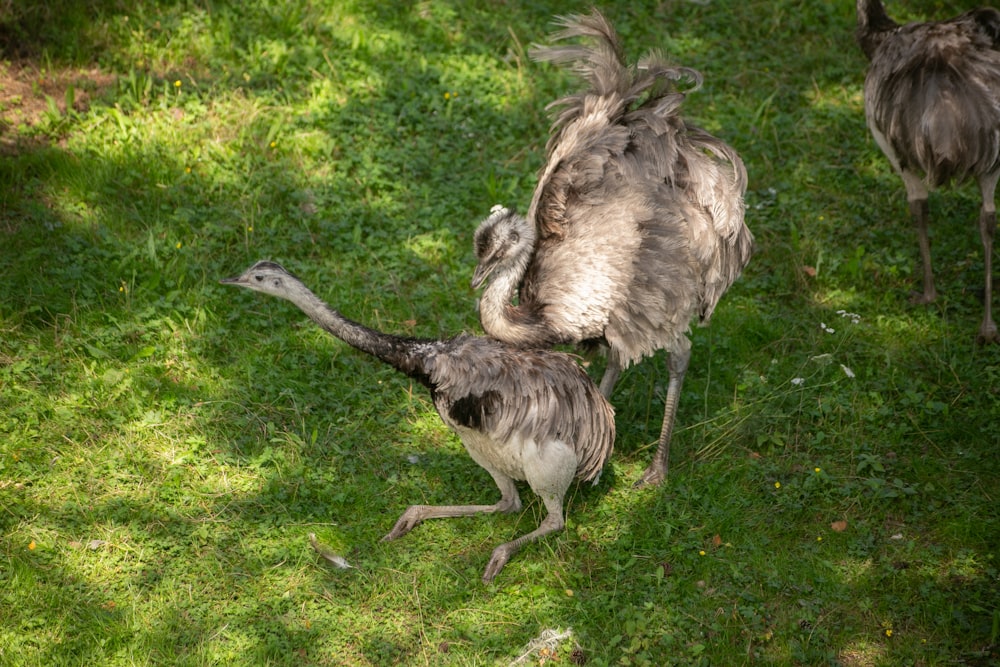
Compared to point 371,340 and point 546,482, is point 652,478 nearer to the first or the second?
point 546,482

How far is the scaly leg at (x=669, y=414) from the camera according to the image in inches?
235

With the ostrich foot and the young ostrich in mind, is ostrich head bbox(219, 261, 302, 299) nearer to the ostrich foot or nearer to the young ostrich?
the ostrich foot

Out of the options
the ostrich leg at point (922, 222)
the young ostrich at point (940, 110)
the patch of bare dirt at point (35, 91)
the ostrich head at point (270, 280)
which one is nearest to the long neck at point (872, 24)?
the young ostrich at point (940, 110)

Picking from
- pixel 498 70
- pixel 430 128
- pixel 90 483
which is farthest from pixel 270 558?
pixel 498 70

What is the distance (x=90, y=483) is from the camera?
221 inches

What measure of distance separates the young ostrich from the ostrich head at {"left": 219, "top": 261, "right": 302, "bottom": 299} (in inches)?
160

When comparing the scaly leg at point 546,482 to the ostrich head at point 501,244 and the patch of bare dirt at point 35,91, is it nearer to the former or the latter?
the ostrich head at point 501,244

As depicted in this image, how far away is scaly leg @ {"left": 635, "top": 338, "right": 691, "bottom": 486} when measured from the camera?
5.98 metres

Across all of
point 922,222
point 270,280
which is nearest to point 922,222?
point 922,222

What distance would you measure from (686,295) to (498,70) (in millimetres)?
3844

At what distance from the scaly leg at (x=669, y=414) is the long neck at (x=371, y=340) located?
4.92ft

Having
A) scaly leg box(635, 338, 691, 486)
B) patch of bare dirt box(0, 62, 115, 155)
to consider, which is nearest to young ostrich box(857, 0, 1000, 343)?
scaly leg box(635, 338, 691, 486)

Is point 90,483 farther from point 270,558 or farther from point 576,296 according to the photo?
point 576,296

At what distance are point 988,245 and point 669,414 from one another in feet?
8.48
